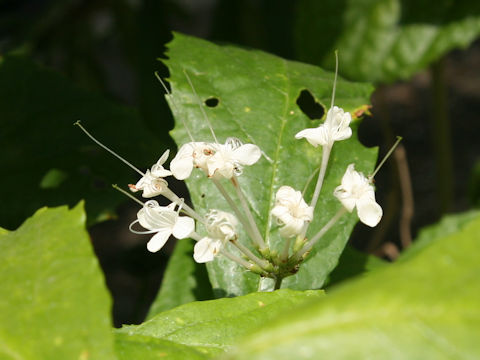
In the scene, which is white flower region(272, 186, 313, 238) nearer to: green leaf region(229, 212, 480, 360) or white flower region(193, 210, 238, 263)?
white flower region(193, 210, 238, 263)

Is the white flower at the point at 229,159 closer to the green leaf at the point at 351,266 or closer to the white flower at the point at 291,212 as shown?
the white flower at the point at 291,212

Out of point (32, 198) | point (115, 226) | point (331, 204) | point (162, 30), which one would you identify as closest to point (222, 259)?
point (331, 204)

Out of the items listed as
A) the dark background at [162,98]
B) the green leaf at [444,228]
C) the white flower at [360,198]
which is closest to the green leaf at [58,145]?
the dark background at [162,98]

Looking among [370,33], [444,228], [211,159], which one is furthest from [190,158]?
[370,33]

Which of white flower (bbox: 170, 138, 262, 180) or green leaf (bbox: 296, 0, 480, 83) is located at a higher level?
white flower (bbox: 170, 138, 262, 180)

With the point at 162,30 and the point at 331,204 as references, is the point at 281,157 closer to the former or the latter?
the point at 331,204

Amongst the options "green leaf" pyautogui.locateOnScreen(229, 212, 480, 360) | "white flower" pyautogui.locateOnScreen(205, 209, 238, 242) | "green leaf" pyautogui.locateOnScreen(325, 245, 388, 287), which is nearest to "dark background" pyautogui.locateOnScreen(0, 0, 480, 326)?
"green leaf" pyautogui.locateOnScreen(325, 245, 388, 287)

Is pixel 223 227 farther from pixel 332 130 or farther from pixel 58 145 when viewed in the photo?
pixel 58 145
